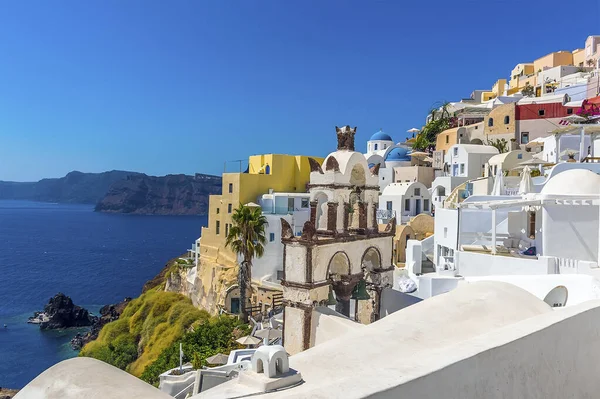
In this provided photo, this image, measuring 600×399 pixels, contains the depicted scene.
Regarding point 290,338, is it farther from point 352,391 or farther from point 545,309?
point 352,391

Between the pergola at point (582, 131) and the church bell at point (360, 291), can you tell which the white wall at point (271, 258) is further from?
the church bell at point (360, 291)

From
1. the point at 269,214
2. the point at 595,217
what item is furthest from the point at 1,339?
the point at 595,217

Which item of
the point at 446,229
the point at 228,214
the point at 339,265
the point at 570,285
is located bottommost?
the point at 570,285

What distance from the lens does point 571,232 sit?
Result: 1909 cm

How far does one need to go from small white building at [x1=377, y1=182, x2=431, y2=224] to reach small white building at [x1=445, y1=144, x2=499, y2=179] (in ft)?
15.7

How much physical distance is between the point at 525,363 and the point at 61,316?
56.6 metres

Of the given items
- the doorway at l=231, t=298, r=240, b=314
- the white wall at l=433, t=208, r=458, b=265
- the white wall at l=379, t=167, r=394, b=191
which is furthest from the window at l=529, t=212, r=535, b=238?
the white wall at l=379, t=167, r=394, b=191

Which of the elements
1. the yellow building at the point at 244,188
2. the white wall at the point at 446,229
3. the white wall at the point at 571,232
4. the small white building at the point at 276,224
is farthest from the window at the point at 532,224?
the yellow building at the point at 244,188

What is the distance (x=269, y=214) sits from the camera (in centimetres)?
3478

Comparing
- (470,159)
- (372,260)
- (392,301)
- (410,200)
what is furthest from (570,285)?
(470,159)

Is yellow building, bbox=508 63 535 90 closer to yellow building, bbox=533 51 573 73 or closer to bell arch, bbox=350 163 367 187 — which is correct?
yellow building, bbox=533 51 573 73

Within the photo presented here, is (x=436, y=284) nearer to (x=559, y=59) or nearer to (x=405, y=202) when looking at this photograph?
(x=405, y=202)

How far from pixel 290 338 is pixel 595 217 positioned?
1368 cm

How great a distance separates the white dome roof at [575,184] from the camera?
1955 cm
